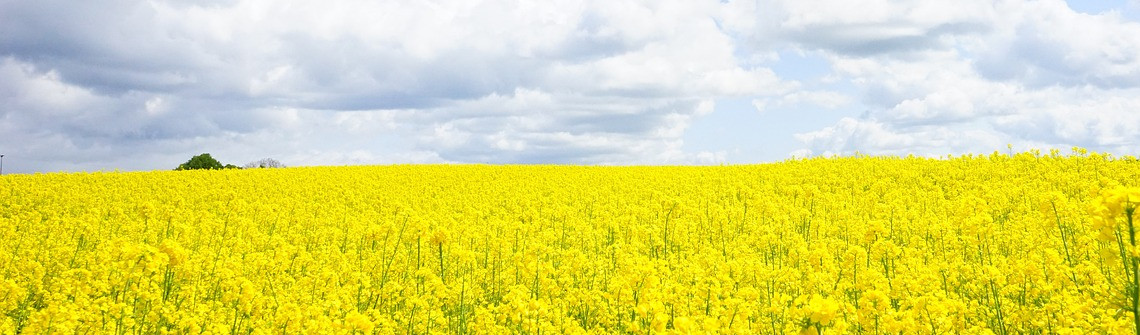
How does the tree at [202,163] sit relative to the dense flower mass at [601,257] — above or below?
above

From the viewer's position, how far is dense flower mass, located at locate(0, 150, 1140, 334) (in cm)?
583

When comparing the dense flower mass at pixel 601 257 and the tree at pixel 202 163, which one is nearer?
the dense flower mass at pixel 601 257

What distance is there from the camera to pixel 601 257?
1074 centimetres

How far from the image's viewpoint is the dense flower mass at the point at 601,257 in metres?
5.83

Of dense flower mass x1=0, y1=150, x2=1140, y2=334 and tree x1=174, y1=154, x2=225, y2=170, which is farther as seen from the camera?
tree x1=174, y1=154, x2=225, y2=170

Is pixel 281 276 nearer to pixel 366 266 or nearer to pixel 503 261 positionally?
pixel 366 266

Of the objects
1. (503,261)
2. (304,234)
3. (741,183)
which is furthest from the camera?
(741,183)

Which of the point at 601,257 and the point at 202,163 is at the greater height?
the point at 202,163

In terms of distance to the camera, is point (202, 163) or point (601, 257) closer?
point (601, 257)

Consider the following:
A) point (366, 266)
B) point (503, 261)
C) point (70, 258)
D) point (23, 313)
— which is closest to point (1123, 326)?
point (503, 261)

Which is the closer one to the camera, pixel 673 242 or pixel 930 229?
pixel 930 229

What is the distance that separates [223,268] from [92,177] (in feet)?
77.2

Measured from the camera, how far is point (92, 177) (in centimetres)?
2681

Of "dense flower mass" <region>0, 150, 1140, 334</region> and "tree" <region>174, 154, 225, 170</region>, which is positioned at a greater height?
"tree" <region>174, 154, 225, 170</region>
